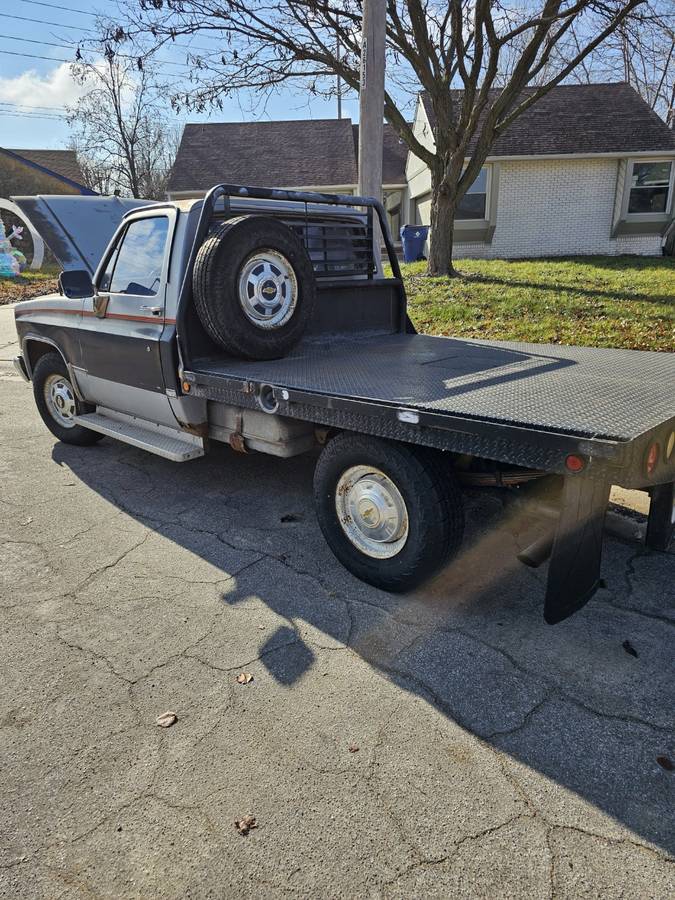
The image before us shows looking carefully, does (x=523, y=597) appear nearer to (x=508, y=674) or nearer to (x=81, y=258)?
(x=508, y=674)

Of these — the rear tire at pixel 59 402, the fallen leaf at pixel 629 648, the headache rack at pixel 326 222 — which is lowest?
the fallen leaf at pixel 629 648

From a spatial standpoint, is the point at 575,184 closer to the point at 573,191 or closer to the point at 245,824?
the point at 573,191

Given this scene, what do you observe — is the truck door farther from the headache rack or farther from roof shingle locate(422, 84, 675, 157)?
roof shingle locate(422, 84, 675, 157)

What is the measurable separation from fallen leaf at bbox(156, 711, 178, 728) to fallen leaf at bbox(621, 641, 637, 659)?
1973 mm

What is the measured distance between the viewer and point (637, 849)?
1933mm

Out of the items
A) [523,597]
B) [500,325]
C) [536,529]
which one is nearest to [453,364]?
[536,529]

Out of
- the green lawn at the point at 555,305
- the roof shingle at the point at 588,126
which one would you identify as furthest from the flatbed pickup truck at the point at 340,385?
the roof shingle at the point at 588,126

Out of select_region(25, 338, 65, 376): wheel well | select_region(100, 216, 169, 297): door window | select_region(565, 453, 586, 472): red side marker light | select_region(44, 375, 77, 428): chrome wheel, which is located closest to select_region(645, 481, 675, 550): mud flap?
select_region(565, 453, 586, 472): red side marker light

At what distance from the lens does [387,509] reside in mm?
3189

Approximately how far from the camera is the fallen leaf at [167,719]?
2510 millimetres

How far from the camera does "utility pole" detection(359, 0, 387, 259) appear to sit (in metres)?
7.10

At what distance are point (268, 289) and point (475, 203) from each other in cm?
1708

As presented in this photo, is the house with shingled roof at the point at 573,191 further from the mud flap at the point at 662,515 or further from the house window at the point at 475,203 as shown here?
the mud flap at the point at 662,515

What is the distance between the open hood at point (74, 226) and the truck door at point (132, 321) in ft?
5.84
